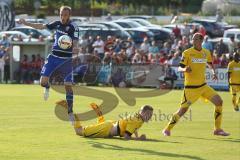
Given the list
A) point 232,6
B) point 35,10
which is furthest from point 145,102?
point 232,6

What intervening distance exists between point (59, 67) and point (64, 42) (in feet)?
1.99

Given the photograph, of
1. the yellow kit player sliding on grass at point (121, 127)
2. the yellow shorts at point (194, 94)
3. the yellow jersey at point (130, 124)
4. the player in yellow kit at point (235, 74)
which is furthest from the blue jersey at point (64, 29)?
the player in yellow kit at point (235, 74)

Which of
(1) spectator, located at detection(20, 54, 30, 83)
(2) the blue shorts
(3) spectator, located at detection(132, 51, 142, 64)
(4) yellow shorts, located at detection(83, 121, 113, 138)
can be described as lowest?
(1) spectator, located at detection(20, 54, 30, 83)

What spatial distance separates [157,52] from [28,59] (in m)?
6.59

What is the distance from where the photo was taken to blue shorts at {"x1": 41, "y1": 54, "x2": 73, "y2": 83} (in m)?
15.7

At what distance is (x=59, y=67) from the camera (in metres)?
15.8

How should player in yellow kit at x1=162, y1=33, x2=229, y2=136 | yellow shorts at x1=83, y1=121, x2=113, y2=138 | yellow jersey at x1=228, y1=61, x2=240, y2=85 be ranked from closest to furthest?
yellow shorts at x1=83, y1=121, x2=113, y2=138
player in yellow kit at x1=162, y1=33, x2=229, y2=136
yellow jersey at x1=228, y1=61, x2=240, y2=85

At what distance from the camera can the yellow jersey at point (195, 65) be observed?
16047 millimetres

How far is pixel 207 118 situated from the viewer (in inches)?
801

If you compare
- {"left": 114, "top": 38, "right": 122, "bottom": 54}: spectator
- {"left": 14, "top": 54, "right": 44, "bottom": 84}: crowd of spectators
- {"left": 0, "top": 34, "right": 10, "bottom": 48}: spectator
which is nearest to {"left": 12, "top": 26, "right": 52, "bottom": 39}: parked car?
{"left": 0, "top": 34, "right": 10, "bottom": 48}: spectator

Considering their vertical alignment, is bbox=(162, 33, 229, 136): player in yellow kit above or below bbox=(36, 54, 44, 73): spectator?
above

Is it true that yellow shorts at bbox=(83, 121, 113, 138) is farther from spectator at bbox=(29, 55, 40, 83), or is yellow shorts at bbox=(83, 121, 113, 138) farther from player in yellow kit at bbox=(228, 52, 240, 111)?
spectator at bbox=(29, 55, 40, 83)

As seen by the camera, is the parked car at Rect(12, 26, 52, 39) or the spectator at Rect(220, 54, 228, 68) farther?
the parked car at Rect(12, 26, 52, 39)

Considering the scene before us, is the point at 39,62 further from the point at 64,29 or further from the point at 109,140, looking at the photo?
the point at 109,140
